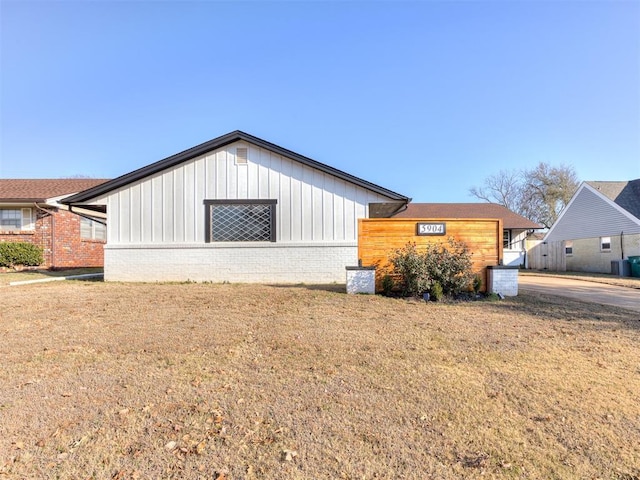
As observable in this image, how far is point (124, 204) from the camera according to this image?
11664 mm

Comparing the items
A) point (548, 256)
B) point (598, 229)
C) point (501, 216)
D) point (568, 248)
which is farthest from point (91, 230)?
point (568, 248)

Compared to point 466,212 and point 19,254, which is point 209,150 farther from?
point 466,212

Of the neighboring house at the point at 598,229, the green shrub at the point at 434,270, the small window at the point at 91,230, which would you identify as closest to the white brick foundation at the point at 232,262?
the green shrub at the point at 434,270

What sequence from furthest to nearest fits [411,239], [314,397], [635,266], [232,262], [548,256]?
1. [548,256]
2. [635,266]
3. [232,262]
4. [411,239]
5. [314,397]

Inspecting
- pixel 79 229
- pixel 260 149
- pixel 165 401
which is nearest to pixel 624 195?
pixel 260 149

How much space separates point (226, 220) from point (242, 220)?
497mm

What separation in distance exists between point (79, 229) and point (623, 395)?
65.3 feet

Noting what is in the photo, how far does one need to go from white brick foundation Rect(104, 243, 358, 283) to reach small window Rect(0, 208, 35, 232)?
25.3 ft

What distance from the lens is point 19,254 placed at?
1526cm

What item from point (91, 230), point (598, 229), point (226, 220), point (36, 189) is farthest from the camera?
point (598, 229)

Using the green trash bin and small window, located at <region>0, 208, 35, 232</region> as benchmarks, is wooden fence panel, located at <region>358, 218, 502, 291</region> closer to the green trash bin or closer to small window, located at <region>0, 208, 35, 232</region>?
the green trash bin

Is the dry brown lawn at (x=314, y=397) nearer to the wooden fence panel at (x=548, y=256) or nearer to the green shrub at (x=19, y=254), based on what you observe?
the green shrub at (x=19, y=254)

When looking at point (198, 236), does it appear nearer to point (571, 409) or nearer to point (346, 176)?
point (346, 176)

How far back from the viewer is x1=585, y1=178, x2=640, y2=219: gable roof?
66.5ft
